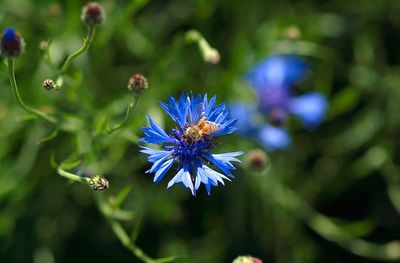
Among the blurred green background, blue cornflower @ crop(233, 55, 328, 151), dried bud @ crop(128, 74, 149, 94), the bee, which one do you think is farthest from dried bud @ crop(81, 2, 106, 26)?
blue cornflower @ crop(233, 55, 328, 151)

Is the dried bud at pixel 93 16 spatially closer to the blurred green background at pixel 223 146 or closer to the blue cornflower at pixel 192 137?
the blue cornflower at pixel 192 137

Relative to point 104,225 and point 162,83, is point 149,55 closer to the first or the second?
point 162,83

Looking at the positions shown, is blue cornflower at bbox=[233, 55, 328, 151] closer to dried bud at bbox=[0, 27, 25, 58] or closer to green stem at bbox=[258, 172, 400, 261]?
green stem at bbox=[258, 172, 400, 261]

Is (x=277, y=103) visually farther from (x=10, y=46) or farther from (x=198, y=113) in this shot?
(x=10, y=46)

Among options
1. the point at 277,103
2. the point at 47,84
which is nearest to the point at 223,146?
the point at 277,103

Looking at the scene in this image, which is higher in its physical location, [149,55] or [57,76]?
[149,55]

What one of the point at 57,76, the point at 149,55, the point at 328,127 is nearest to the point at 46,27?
the point at 149,55
